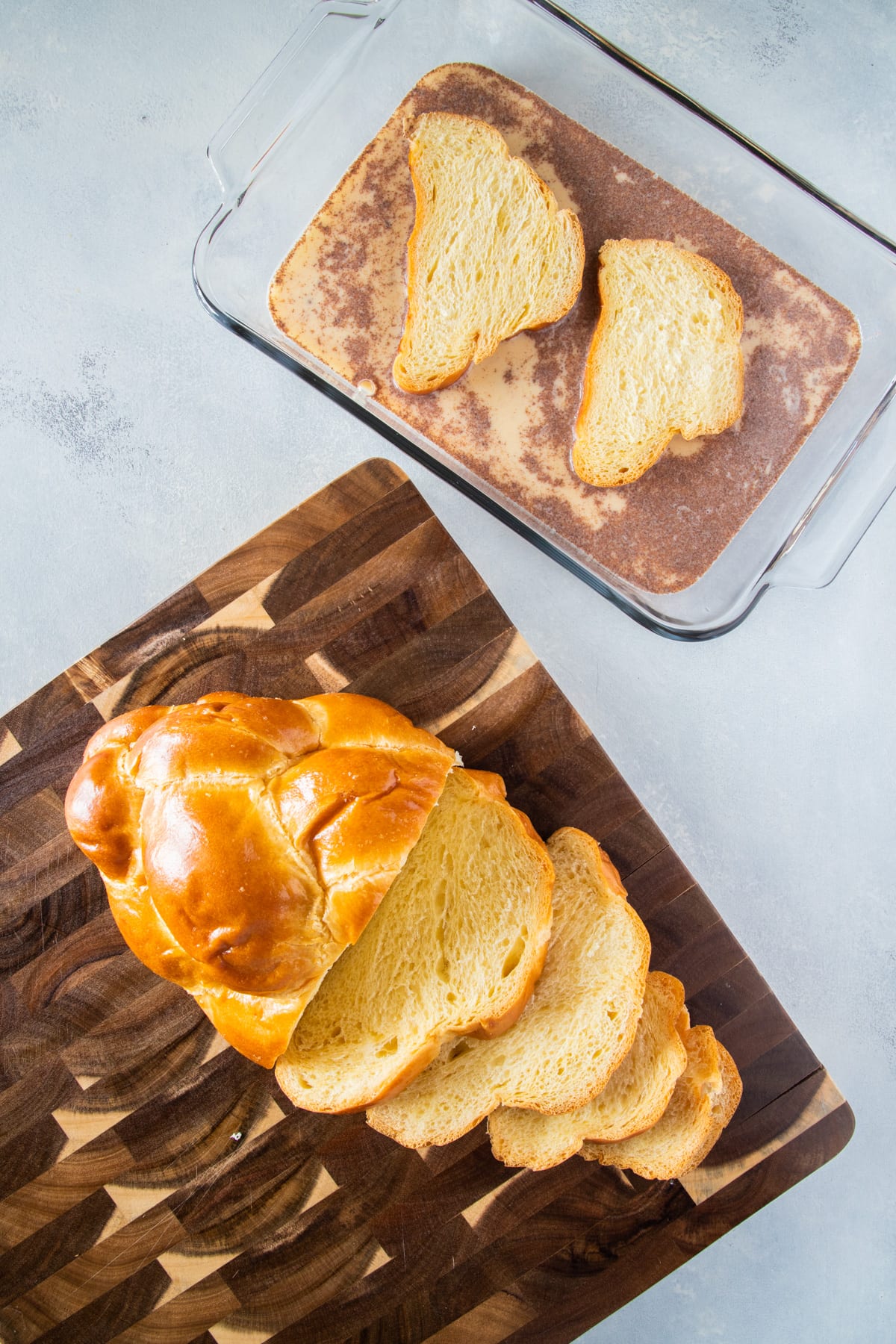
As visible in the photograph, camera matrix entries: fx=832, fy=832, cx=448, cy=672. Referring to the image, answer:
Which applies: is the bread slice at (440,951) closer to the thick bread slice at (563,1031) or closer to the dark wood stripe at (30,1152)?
the thick bread slice at (563,1031)

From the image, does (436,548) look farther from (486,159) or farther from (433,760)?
(486,159)

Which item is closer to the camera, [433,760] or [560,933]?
[433,760]

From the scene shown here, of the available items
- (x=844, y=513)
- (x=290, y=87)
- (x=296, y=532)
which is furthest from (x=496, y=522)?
(x=290, y=87)

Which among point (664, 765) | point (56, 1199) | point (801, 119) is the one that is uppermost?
point (801, 119)

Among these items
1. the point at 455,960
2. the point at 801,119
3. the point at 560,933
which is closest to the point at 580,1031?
the point at 560,933

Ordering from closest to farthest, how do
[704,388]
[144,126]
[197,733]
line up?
[197,733], [704,388], [144,126]

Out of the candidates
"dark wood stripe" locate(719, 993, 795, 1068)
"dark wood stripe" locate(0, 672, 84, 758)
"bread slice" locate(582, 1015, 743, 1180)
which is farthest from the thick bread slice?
"dark wood stripe" locate(0, 672, 84, 758)

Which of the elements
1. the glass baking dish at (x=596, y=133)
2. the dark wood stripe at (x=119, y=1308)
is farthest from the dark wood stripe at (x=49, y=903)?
the glass baking dish at (x=596, y=133)
